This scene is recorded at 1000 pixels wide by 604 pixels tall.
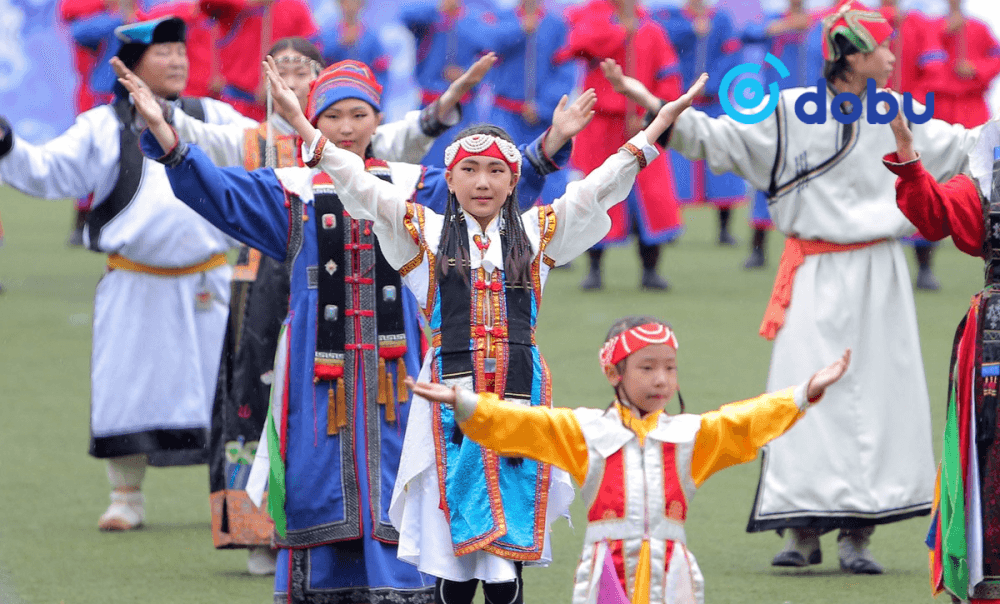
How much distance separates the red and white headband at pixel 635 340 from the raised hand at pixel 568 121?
2.52ft

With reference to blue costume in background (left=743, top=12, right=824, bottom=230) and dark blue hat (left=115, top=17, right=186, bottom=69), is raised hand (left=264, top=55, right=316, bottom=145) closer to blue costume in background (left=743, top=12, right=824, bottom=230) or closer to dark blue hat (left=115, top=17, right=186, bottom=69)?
dark blue hat (left=115, top=17, right=186, bottom=69)

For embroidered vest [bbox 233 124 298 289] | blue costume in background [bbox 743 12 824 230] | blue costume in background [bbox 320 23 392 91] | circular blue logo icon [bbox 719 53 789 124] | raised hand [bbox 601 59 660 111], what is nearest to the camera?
circular blue logo icon [bbox 719 53 789 124]

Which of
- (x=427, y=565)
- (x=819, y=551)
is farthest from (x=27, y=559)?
(x=819, y=551)

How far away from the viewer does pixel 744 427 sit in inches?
137

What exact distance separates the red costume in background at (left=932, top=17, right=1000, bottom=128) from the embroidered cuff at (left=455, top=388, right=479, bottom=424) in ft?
29.2

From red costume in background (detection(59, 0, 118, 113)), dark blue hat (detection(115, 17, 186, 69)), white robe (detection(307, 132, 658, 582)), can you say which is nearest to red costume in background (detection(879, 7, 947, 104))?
red costume in background (detection(59, 0, 118, 113))

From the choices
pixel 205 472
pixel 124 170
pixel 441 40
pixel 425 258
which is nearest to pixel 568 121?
pixel 425 258

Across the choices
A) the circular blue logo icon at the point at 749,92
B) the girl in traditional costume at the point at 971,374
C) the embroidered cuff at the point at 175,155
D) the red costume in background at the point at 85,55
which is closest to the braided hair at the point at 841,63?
the circular blue logo icon at the point at 749,92

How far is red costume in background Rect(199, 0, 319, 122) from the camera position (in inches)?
462

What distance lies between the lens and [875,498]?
5180mm

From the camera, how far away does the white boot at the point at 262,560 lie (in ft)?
17.3

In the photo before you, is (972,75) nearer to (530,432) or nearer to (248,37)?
(248,37)

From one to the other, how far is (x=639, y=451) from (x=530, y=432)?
24 cm

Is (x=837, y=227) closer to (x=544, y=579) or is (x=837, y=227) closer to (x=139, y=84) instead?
(x=544, y=579)
